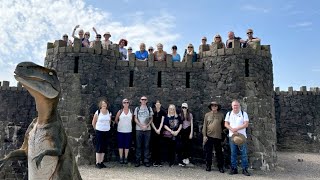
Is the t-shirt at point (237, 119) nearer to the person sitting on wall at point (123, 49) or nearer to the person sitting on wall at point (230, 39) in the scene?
the person sitting on wall at point (230, 39)

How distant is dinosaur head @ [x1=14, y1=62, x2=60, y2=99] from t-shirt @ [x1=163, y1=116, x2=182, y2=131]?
6.85 metres

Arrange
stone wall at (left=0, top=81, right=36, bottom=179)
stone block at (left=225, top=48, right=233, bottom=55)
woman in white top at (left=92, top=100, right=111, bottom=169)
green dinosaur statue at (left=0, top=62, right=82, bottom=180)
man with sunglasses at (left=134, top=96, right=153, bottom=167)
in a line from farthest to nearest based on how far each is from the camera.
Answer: stone wall at (left=0, top=81, right=36, bottom=179) < stone block at (left=225, top=48, right=233, bottom=55) < man with sunglasses at (left=134, top=96, right=153, bottom=167) < woman in white top at (left=92, top=100, right=111, bottom=169) < green dinosaur statue at (left=0, top=62, right=82, bottom=180)

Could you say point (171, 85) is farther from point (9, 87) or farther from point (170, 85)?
point (9, 87)

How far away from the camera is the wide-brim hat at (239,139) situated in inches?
404

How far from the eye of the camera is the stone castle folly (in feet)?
38.0

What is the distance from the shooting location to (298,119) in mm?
20562

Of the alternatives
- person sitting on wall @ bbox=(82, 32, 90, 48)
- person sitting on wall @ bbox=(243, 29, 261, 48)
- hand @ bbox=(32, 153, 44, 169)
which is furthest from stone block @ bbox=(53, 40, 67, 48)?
hand @ bbox=(32, 153, 44, 169)

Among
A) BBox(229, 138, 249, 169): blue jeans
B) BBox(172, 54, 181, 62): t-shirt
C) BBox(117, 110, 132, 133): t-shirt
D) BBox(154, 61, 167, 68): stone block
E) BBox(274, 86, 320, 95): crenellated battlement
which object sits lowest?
BBox(229, 138, 249, 169): blue jeans

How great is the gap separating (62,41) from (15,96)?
279 inches

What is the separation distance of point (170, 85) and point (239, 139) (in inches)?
139

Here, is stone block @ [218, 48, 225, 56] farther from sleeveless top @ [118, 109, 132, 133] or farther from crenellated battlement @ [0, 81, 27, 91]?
crenellated battlement @ [0, 81, 27, 91]

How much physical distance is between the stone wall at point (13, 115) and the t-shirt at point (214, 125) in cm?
1006

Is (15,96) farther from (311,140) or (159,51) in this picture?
(311,140)

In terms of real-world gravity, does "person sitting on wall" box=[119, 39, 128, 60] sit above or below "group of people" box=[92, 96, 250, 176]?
above
